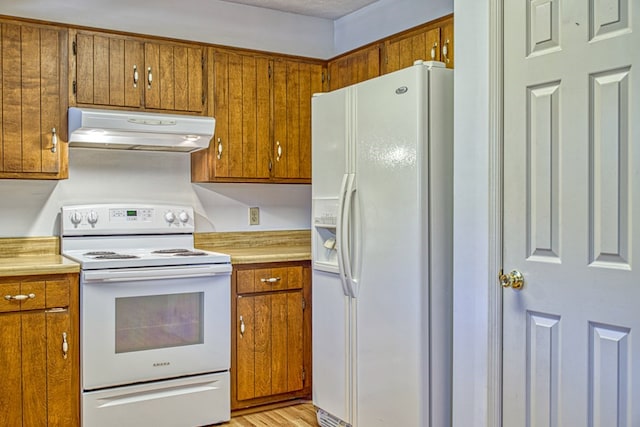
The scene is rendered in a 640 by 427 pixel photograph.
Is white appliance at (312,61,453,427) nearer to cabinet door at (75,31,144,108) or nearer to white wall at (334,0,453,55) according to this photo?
white wall at (334,0,453,55)

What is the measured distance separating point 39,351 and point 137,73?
150 centimetres

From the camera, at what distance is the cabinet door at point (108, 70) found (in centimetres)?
316

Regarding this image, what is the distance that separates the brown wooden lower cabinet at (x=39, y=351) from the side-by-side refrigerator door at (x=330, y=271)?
1161 millimetres

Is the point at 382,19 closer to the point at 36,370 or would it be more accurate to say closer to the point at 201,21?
the point at 201,21

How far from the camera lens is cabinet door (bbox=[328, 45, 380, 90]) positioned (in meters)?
3.55

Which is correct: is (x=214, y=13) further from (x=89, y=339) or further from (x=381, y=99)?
(x=89, y=339)

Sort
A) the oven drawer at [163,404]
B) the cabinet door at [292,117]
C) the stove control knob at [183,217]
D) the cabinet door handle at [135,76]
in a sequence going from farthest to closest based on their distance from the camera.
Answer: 1. the cabinet door at [292,117]
2. the stove control knob at [183,217]
3. the cabinet door handle at [135,76]
4. the oven drawer at [163,404]

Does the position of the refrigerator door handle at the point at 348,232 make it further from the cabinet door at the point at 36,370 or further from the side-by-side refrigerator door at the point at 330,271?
the cabinet door at the point at 36,370

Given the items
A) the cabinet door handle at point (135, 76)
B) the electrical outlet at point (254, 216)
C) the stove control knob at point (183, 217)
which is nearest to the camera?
the cabinet door handle at point (135, 76)

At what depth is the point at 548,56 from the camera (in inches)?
79.0

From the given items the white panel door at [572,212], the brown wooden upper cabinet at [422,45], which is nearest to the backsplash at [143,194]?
the brown wooden upper cabinet at [422,45]

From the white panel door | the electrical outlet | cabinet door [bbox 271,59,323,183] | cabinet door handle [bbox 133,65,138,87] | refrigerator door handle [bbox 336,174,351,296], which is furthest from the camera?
the electrical outlet

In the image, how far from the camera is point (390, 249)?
259cm

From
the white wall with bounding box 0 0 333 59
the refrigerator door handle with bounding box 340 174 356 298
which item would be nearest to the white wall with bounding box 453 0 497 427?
the refrigerator door handle with bounding box 340 174 356 298
